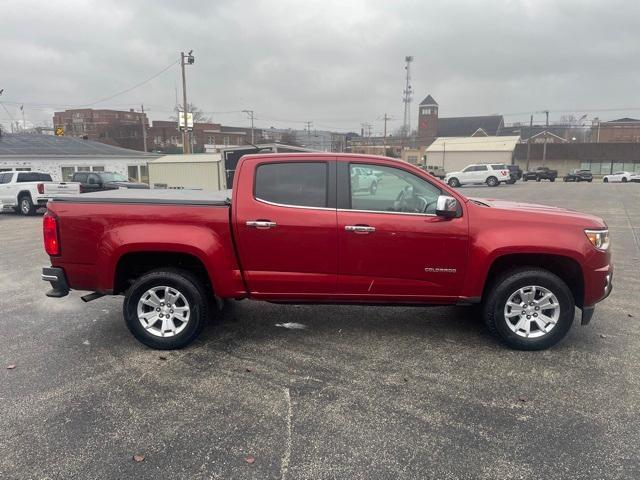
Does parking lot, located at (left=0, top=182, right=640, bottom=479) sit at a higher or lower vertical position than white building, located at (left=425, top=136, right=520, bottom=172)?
lower

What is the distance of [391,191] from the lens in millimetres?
4379

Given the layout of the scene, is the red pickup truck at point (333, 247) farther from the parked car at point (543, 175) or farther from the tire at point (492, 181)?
the parked car at point (543, 175)

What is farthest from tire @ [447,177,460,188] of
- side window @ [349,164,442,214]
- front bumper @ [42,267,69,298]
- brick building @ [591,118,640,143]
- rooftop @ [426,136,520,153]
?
brick building @ [591,118,640,143]

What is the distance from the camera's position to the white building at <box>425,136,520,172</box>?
2395 inches

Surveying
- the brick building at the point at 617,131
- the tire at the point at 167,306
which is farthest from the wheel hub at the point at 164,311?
Answer: the brick building at the point at 617,131

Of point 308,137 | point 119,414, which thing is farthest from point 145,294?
point 308,137

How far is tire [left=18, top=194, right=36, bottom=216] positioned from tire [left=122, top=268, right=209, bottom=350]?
15.9m

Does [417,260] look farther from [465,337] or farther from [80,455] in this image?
[80,455]

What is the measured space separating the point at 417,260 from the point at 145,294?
99.4 inches

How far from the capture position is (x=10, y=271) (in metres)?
8.02

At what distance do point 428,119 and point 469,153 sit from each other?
→ 45.1 m

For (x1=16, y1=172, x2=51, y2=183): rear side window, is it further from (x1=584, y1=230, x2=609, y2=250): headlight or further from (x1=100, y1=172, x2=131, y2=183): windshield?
(x1=584, y1=230, x2=609, y2=250): headlight

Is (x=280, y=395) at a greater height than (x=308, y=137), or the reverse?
(x=308, y=137)

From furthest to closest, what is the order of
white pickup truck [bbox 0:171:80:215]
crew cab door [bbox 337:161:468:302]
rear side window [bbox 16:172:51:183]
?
1. rear side window [bbox 16:172:51:183]
2. white pickup truck [bbox 0:171:80:215]
3. crew cab door [bbox 337:161:468:302]
